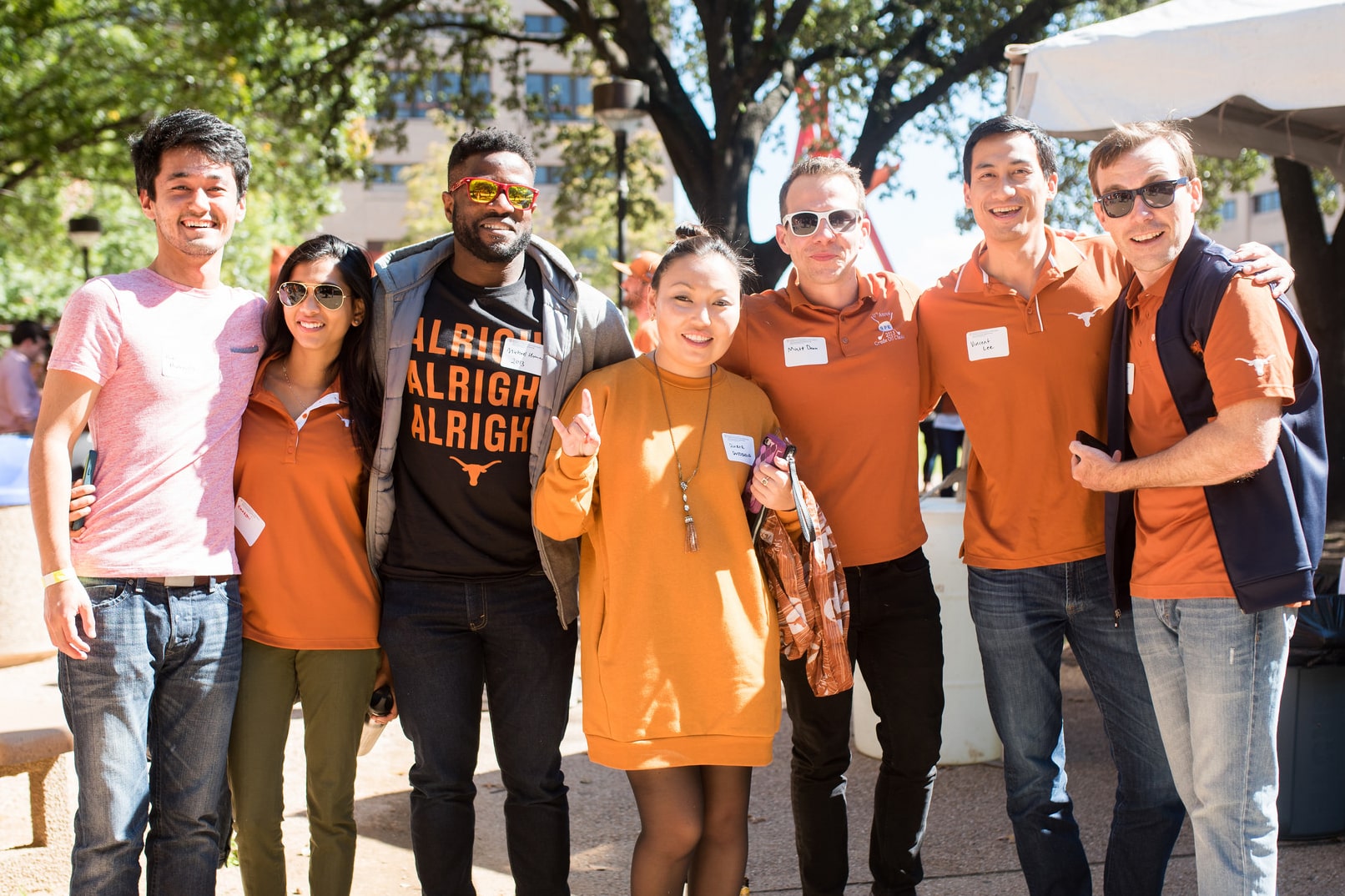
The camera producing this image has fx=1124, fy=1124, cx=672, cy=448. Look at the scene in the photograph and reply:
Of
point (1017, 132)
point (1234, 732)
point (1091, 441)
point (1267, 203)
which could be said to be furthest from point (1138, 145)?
point (1267, 203)

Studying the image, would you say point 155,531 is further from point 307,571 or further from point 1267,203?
point 1267,203

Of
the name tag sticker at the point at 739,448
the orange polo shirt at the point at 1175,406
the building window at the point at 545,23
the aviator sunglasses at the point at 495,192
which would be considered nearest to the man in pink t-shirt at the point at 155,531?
the aviator sunglasses at the point at 495,192

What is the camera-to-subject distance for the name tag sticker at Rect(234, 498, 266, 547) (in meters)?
3.13

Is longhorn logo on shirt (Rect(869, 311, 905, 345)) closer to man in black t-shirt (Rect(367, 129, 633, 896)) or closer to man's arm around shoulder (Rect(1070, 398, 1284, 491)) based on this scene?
man's arm around shoulder (Rect(1070, 398, 1284, 491))

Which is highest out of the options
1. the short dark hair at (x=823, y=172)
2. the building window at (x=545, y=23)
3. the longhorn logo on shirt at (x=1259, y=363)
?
the building window at (x=545, y=23)

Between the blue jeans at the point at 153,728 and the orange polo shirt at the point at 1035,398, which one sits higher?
the orange polo shirt at the point at 1035,398

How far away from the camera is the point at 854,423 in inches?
130

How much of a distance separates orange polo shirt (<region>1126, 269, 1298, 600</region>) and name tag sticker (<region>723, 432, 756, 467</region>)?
1.02m

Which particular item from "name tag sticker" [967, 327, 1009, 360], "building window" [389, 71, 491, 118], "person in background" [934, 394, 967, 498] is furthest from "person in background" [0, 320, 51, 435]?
"name tag sticker" [967, 327, 1009, 360]

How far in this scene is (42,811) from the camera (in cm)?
412

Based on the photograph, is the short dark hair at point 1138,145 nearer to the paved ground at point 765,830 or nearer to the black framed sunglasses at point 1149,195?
the black framed sunglasses at point 1149,195

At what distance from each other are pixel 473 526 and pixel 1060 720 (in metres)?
1.84

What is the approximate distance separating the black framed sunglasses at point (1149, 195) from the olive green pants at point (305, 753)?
2.41 meters

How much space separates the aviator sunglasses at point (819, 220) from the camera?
332cm
